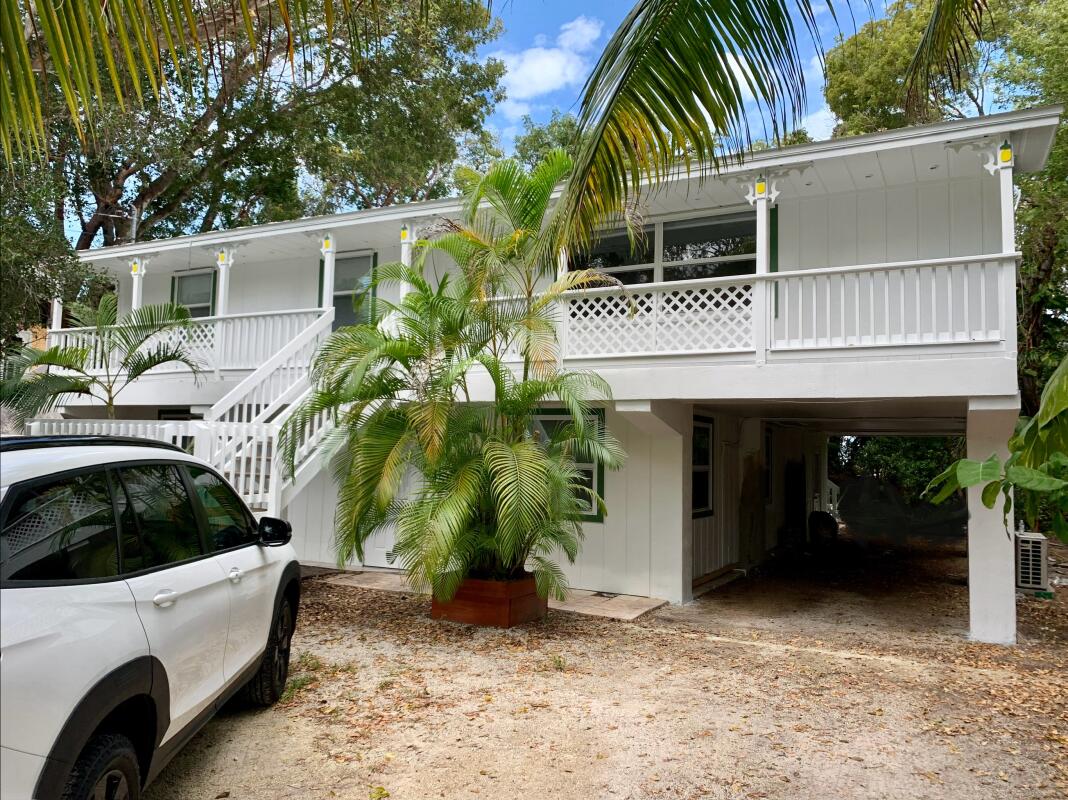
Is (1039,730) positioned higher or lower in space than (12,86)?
lower

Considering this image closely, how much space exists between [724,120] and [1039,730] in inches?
178

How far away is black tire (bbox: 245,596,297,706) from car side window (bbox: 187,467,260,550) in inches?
24.3

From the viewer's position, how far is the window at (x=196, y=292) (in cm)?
1427

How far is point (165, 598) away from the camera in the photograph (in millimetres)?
3059

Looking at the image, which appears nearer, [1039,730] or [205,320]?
[1039,730]

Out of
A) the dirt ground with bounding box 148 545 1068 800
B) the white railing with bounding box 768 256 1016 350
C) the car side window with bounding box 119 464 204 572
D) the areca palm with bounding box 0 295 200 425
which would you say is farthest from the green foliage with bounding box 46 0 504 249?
the car side window with bounding box 119 464 204 572

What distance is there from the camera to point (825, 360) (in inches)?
312

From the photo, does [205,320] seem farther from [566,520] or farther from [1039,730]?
[1039,730]

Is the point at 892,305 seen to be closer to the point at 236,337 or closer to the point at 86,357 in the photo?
the point at 236,337

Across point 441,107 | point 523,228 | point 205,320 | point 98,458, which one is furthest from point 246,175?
point 98,458

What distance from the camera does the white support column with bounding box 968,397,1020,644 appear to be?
25.0ft

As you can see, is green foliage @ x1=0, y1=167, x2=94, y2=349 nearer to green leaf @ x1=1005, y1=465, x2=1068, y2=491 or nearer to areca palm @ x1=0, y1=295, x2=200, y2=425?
areca palm @ x1=0, y1=295, x2=200, y2=425

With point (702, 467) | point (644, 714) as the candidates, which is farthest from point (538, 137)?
point (644, 714)

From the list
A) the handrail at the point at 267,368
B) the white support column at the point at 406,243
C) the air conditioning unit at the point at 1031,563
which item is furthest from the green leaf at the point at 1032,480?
the white support column at the point at 406,243
